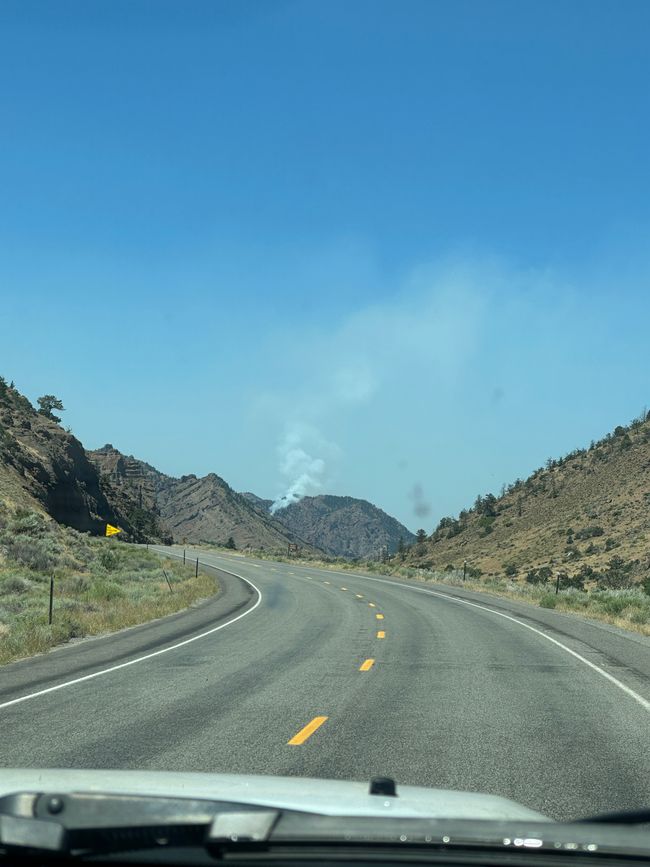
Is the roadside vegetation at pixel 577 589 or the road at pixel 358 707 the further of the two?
the roadside vegetation at pixel 577 589

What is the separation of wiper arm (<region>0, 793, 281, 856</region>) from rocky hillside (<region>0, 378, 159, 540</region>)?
48.1m

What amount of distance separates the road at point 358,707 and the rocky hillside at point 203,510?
119638 millimetres

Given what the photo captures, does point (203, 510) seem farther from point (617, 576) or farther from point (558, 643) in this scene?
point (558, 643)

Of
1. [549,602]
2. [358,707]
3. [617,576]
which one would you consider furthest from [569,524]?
[358,707]

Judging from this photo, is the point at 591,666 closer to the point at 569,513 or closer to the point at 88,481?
the point at 569,513

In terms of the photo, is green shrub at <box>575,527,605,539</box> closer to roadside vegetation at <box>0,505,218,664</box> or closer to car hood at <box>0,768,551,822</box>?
roadside vegetation at <box>0,505,218,664</box>

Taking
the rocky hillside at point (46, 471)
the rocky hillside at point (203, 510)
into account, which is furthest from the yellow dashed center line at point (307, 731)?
the rocky hillside at point (203, 510)

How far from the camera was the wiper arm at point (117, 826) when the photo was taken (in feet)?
10.1

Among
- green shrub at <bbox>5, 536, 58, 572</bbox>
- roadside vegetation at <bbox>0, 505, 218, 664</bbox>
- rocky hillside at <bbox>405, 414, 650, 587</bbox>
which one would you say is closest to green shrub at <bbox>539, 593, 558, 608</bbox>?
roadside vegetation at <bbox>0, 505, 218, 664</bbox>

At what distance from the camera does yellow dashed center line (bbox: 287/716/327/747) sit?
29.1ft

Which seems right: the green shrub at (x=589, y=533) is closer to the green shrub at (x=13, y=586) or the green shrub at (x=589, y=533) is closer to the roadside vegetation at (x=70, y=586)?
the roadside vegetation at (x=70, y=586)

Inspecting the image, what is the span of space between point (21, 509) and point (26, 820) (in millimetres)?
47885

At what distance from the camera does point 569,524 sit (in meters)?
73.7

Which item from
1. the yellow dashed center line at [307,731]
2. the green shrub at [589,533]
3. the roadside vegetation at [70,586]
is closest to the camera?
the yellow dashed center line at [307,731]
